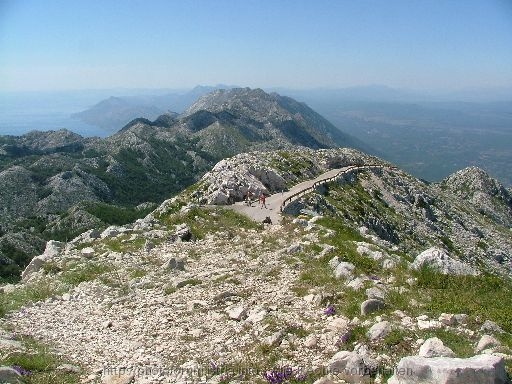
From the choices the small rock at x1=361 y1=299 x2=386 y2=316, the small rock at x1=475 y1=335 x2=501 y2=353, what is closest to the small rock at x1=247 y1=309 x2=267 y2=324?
the small rock at x1=361 y1=299 x2=386 y2=316

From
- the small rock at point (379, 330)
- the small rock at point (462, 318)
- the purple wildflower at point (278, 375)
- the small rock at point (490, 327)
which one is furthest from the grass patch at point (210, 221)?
the small rock at point (490, 327)

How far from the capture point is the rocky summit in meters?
11.8

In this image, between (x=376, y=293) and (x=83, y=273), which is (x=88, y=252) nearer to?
(x=83, y=273)

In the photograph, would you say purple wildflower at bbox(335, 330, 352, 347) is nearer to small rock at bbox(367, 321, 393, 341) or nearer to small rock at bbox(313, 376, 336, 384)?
small rock at bbox(367, 321, 393, 341)

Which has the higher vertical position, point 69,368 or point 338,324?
point 338,324

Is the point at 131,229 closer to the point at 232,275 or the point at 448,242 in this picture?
the point at 232,275

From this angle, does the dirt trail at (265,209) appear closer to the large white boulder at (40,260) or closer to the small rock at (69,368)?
the large white boulder at (40,260)

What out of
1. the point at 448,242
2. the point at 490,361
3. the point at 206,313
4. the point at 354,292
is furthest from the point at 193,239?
the point at 448,242

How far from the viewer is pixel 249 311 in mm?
16531

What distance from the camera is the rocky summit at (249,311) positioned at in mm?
11789

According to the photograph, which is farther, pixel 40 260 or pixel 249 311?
pixel 40 260

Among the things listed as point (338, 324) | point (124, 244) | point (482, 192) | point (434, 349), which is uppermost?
point (434, 349)

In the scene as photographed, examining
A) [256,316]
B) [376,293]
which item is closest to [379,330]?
[376,293]

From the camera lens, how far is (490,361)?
371 inches
